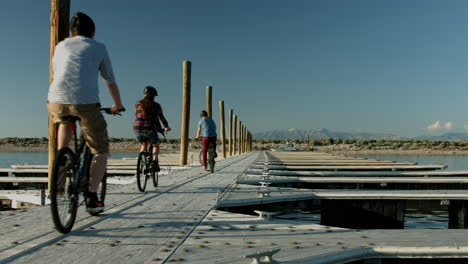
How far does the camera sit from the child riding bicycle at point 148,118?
6402 millimetres

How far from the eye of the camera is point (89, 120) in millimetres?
3451

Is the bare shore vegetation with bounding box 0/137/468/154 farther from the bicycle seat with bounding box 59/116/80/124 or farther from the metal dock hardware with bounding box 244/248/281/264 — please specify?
the metal dock hardware with bounding box 244/248/281/264

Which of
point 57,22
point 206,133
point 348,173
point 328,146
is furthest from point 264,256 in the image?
point 328,146

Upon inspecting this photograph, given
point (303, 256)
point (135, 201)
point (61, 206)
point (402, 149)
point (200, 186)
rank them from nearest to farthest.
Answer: point (303, 256) < point (61, 206) < point (135, 201) < point (200, 186) < point (402, 149)

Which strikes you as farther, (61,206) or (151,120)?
(151,120)

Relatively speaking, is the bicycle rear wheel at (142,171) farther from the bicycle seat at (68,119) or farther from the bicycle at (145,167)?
the bicycle seat at (68,119)

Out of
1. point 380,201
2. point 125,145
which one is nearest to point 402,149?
point 125,145

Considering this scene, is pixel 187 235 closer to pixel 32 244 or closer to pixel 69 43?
pixel 32 244

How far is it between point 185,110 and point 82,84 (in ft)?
35.7

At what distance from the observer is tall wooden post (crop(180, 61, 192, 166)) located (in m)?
14.1

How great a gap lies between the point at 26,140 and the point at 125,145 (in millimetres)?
30647

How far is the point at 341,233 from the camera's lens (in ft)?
11.3

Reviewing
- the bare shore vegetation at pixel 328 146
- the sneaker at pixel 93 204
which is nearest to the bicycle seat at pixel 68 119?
the sneaker at pixel 93 204

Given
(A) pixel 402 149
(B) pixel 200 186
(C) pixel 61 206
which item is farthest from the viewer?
(A) pixel 402 149
